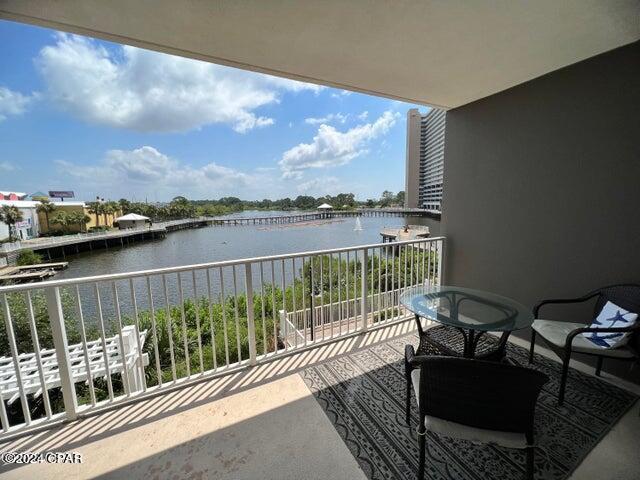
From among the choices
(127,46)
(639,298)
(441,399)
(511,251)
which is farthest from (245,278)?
(639,298)

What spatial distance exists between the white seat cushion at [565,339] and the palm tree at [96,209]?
47.2 m

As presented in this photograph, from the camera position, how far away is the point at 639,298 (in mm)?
2006

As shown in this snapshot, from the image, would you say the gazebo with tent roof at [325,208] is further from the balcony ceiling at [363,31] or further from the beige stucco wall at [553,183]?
the balcony ceiling at [363,31]

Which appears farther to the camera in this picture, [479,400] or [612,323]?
[612,323]

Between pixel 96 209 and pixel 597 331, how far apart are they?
158 feet

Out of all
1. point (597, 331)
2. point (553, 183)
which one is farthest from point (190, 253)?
point (597, 331)

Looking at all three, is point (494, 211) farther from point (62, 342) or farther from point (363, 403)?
point (62, 342)

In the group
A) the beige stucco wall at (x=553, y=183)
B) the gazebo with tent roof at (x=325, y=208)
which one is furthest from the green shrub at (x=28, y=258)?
the gazebo with tent roof at (x=325, y=208)

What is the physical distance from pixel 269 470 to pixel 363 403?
0.79 metres

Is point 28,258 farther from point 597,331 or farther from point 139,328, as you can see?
point 597,331

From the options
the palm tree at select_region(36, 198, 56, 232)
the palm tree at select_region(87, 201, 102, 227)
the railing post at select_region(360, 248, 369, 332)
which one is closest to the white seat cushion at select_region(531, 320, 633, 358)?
the railing post at select_region(360, 248, 369, 332)

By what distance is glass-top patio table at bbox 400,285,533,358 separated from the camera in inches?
70.5

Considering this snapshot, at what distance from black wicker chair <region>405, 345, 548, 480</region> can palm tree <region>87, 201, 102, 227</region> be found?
154 feet

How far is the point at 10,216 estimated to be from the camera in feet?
79.2
